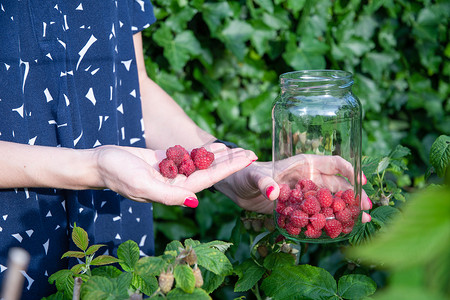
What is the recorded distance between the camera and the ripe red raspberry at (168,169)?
3.20 ft

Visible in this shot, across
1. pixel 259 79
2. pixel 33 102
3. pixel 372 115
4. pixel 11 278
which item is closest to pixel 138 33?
pixel 33 102

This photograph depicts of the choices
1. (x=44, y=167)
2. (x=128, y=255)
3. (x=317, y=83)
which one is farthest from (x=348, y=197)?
(x=44, y=167)

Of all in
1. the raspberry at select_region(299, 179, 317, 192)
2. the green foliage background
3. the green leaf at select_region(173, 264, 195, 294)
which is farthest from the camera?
the green foliage background

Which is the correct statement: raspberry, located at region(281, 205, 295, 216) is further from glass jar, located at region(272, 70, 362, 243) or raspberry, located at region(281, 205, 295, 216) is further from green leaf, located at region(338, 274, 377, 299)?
green leaf, located at region(338, 274, 377, 299)

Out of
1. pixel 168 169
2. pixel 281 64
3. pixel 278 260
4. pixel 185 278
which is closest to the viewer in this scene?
pixel 185 278

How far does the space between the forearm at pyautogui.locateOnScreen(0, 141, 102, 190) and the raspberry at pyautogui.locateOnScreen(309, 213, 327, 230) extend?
0.43 m

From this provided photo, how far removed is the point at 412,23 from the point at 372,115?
0.45 m

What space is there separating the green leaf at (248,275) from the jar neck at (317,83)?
0.37 meters

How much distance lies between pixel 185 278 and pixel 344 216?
0.49 meters

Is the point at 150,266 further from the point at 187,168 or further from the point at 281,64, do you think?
the point at 281,64

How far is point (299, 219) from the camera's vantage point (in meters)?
0.88

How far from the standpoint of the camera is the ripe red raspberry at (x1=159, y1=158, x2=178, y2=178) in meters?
0.98

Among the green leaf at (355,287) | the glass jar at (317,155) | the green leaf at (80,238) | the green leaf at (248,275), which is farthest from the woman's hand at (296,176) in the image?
the green leaf at (80,238)

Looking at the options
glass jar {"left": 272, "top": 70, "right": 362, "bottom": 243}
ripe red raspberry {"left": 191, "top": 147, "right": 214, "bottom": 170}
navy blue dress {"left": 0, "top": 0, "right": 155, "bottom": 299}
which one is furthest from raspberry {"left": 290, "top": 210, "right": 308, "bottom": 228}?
navy blue dress {"left": 0, "top": 0, "right": 155, "bottom": 299}
